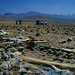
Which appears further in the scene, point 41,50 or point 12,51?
point 41,50

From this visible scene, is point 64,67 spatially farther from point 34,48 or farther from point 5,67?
point 34,48

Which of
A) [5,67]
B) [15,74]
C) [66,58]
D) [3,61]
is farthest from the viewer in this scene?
[66,58]

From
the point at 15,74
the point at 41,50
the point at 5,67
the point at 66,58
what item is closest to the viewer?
the point at 15,74

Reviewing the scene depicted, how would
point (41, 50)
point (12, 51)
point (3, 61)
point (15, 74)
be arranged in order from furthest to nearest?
point (41, 50) < point (12, 51) < point (3, 61) < point (15, 74)

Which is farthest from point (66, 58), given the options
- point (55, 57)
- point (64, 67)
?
point (64, 67)

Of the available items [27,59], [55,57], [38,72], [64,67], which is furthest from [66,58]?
[38,72]

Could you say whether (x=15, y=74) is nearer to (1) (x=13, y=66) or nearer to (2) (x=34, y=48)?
(1) (x=13, y=66)

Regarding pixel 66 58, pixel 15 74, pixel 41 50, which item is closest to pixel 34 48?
pixel 41 50

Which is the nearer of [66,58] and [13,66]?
[13,66]

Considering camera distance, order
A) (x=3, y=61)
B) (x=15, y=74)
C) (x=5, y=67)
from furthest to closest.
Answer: (x=3, y=61), (x=5, y=67), (x=15, y=74)
